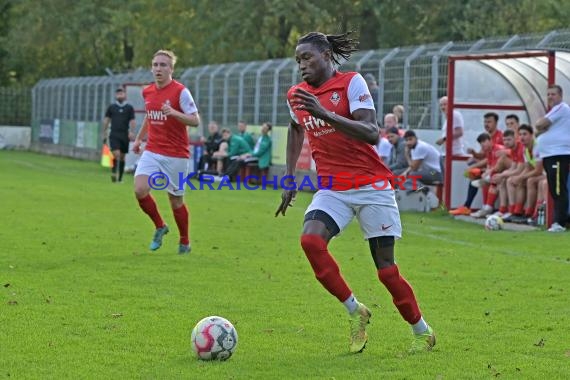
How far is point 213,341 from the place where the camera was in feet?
23.7

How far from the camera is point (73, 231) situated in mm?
15531

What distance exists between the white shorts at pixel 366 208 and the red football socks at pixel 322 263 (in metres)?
0.24

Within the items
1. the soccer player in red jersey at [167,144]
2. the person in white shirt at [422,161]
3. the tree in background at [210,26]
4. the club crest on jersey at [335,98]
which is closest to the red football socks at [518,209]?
the person in white shirt at [422,161]

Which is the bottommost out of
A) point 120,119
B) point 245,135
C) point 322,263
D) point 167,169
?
point 322,263

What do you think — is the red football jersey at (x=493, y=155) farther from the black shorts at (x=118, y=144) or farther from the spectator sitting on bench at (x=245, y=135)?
the spectator sitting on bench at (x=245, y=135)

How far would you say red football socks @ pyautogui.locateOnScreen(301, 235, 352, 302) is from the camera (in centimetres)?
753

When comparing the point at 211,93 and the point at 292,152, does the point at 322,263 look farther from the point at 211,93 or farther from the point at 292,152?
the point at 211,93

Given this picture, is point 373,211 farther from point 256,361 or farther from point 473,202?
point 473,202

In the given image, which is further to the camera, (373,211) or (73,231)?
(73,231)

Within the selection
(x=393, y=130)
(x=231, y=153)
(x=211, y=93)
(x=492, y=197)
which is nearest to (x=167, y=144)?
(x=492, y=197)

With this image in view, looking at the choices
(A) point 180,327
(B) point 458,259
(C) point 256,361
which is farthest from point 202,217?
(C) point 256,361

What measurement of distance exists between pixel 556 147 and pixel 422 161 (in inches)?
177

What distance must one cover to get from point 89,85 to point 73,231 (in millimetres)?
30143

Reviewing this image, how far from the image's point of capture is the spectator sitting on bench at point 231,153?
96.6 feet
